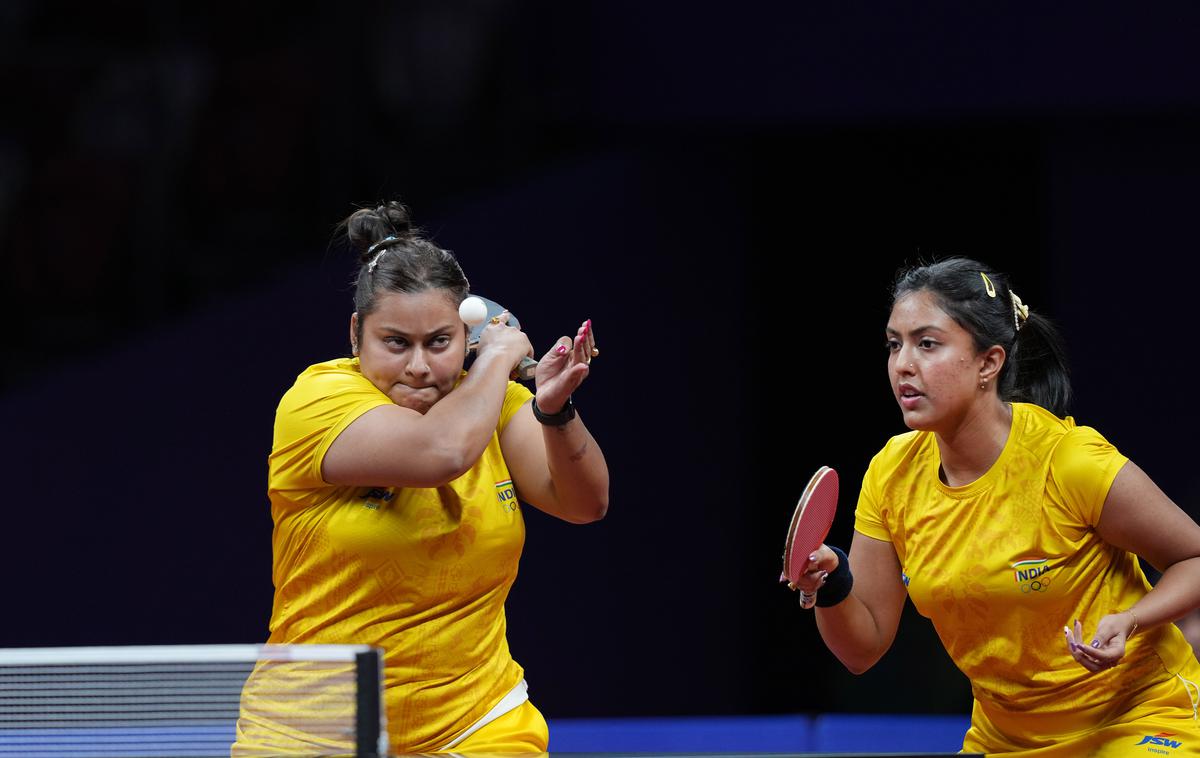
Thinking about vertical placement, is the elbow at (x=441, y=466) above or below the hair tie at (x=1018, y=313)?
below

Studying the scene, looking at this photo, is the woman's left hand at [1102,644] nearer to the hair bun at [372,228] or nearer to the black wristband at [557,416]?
the black wristband at [557,416]

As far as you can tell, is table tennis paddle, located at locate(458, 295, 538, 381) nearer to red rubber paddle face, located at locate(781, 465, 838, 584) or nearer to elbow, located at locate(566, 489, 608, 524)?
elbow, located at locate(566, 489, 608, 524)

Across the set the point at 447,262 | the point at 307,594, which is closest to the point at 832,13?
the point at 447,262

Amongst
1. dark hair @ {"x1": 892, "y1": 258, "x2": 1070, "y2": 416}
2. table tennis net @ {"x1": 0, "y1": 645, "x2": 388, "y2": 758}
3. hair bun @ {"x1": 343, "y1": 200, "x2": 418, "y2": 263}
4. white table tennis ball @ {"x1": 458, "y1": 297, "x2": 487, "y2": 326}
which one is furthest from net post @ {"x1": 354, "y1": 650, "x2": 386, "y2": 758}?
dark hair @ {"x1": 892, "y1": 258, "x2": 1070, "y2": 416}

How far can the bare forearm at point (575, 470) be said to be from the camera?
3.62 metres

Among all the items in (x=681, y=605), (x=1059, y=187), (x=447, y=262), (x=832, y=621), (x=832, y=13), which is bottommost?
(x=681, y=605)

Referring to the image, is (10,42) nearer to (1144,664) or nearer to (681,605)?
(681,605)

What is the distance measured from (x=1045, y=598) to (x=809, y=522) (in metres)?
0.54

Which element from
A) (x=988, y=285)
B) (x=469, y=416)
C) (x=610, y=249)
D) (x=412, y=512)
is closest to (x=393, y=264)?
(x=469, y=416)

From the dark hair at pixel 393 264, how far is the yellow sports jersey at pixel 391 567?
8.3 inches

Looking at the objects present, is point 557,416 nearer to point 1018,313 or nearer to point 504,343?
point 504,343

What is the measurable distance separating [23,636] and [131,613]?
0.41 meters

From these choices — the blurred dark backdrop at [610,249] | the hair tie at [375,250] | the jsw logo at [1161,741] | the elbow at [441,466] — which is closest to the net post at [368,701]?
the elbow at [441,466]

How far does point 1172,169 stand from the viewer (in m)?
6.52
